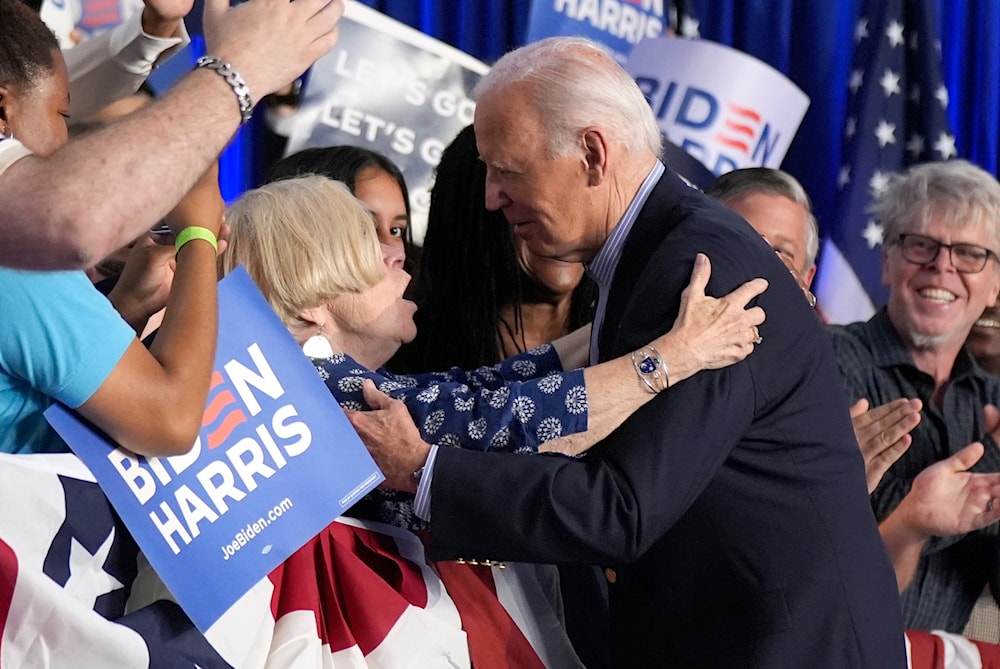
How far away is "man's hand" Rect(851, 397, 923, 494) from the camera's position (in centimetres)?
273

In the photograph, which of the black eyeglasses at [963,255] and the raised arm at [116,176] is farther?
the black eyeglasses at [963,255]

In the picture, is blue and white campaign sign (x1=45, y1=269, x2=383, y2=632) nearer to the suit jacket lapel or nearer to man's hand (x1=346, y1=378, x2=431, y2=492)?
man's hand (x1=346, y1=378, x2=431, y2=492)

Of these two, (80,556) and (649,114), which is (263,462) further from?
(649,114)

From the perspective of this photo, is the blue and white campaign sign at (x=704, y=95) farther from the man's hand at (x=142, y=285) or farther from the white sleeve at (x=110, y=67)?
the man's hand at (x=142, y=285)

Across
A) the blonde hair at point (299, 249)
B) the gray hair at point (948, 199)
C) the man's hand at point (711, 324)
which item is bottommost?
the gray hair at point (948, 199)

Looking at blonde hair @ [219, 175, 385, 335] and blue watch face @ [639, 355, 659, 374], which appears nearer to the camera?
blue watch face @ [639, 355, 659, 374]

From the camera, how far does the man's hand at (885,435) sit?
2.73 m

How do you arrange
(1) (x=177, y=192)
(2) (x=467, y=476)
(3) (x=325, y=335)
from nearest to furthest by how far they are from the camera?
(1) (x=177, y=192), (2) (x=467, y=476), (3) (x=325, y=335)

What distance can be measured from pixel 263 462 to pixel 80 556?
0.88ft

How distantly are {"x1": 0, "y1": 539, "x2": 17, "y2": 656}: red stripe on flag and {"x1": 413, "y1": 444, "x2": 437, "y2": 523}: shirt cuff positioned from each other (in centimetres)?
59

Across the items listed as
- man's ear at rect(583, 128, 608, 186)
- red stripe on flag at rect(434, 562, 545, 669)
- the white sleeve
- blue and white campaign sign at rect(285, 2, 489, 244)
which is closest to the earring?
red stripe on flag at rect(434, 562, 545, 669)

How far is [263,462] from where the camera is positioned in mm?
1799

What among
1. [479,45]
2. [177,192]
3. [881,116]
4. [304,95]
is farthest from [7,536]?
[881,116]

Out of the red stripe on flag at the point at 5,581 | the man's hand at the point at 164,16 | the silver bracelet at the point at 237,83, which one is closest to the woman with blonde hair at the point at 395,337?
the man's hand at the point at 164,16
